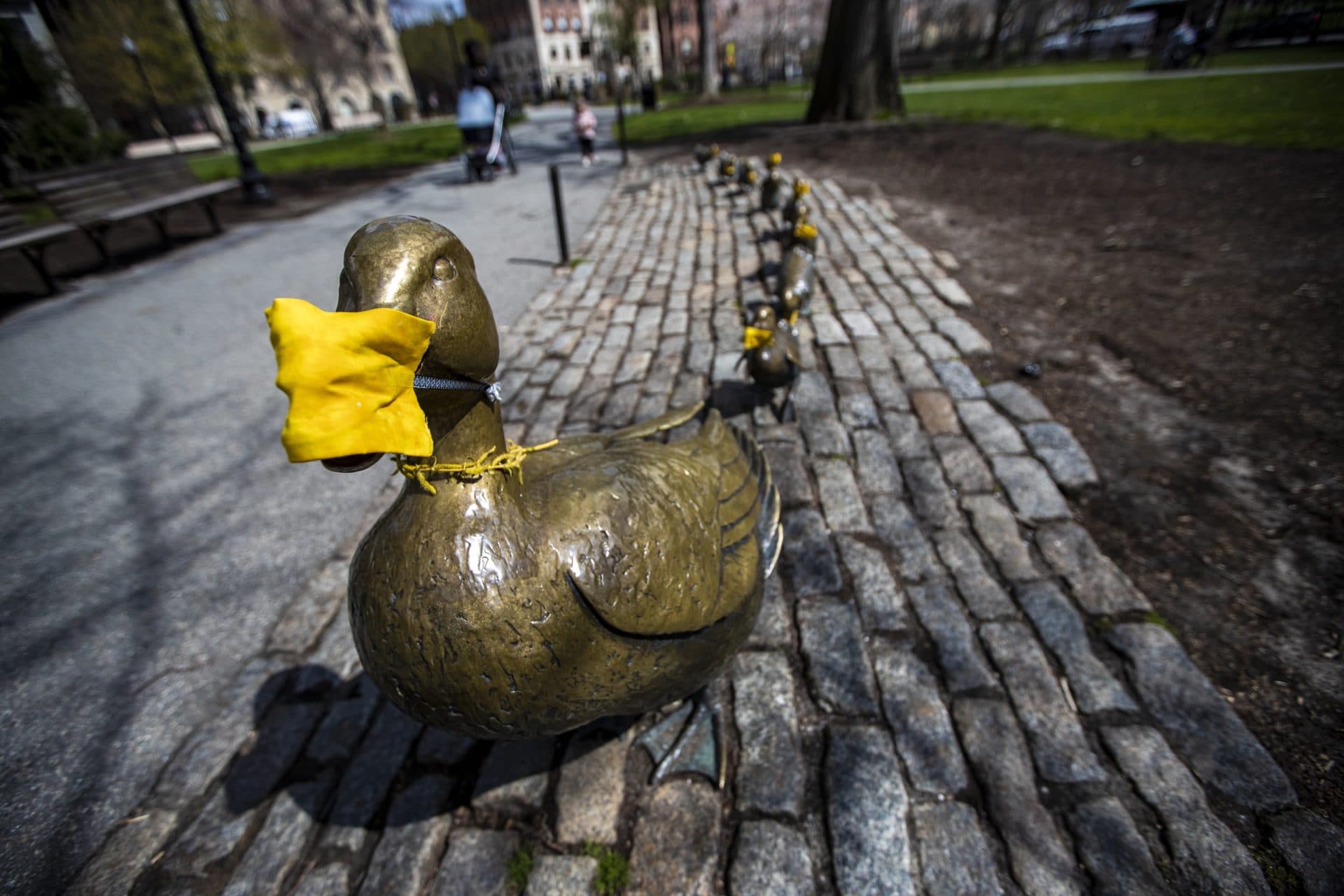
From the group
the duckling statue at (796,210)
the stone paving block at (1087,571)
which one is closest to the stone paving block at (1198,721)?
the stone paving block at (1087,571)

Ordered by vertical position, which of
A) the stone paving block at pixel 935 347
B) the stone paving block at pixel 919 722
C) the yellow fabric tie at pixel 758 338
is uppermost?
the yellow fabric tie at pixel 758 338

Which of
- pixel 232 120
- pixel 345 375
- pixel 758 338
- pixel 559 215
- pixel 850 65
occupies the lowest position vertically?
pixel 758 338

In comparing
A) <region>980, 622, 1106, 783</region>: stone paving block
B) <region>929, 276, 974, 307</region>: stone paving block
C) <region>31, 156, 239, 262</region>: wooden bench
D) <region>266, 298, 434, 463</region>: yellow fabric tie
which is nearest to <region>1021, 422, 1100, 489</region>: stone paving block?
<region>980, 622, 1106, 783</region>: stone paving block

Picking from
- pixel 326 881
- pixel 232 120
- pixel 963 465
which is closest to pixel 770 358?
pixel 963 465

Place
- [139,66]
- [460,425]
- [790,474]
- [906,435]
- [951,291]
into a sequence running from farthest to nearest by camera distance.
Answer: [139,66] < [951,291] < [906,435] < [790,474] < [460,425]

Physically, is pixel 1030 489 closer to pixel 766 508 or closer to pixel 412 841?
pixel 766 508

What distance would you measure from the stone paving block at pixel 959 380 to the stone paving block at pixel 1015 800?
2.25 meters

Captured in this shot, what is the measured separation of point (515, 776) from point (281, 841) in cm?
74

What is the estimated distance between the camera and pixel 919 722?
6.61 feet

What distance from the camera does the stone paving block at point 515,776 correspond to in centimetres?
189

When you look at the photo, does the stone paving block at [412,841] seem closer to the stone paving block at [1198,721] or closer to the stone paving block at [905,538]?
the stone paving block at [905,538]

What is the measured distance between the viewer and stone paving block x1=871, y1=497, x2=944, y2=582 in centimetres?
260

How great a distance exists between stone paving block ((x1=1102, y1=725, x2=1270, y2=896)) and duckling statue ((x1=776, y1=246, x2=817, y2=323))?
2.99m

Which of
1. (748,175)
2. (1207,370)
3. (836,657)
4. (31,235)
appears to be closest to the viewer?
(836,657)
